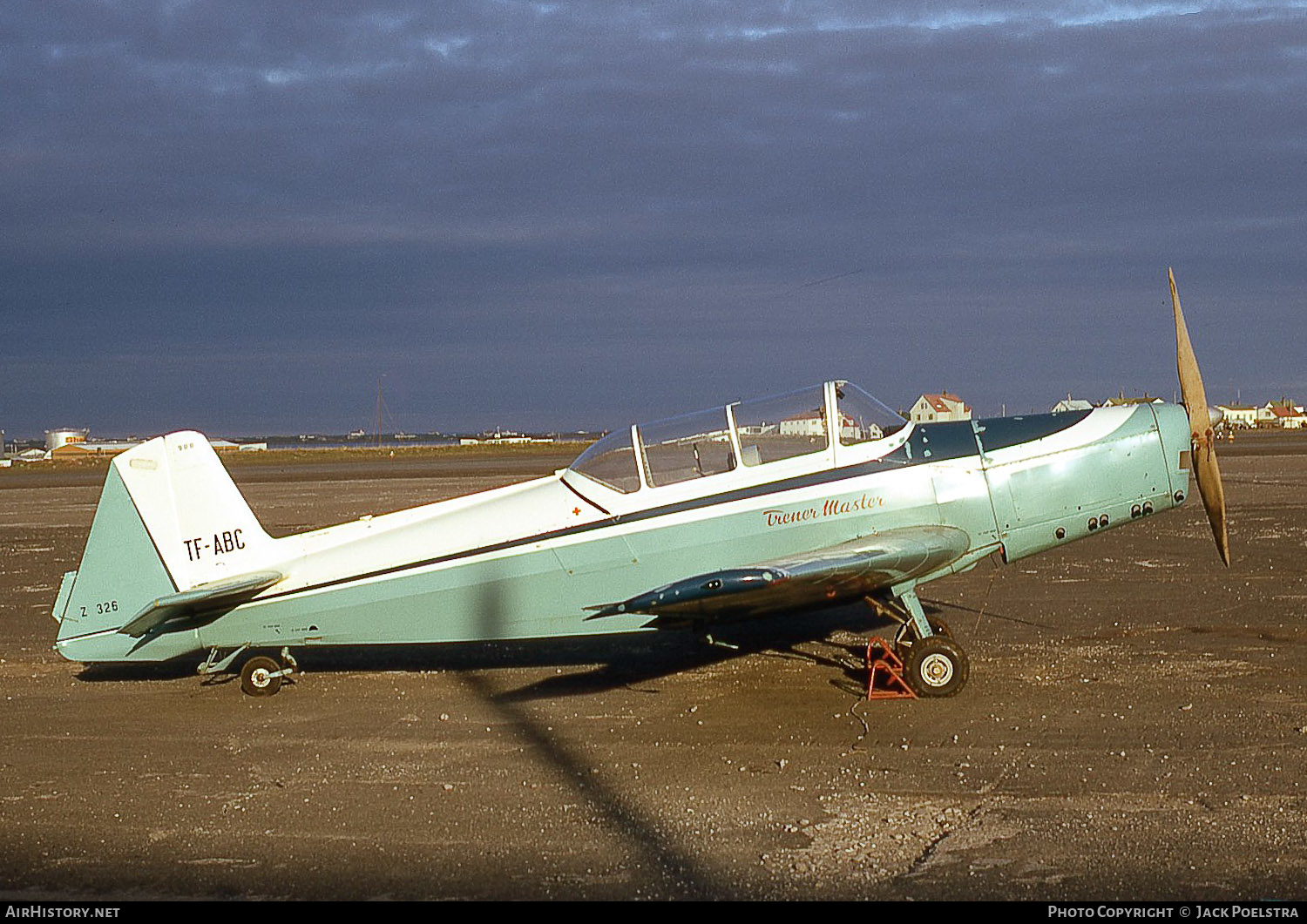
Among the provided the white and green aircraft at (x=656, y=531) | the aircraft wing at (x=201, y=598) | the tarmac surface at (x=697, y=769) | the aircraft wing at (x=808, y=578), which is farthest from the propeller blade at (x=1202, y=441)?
the aircraft wing at (x=201, y=598)

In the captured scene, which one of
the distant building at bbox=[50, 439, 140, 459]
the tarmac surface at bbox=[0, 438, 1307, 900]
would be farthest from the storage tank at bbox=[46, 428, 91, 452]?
the tarmac surface at bbox=[0, 438, 1307, 900]

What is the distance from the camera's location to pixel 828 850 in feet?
18.4

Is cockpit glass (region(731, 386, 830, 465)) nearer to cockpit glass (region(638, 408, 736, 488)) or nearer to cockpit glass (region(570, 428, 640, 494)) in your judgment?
cockpit glass (region(638, 408, 736, 488))

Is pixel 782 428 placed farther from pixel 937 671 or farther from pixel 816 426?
pixel 937 671

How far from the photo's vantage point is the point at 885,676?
912 cm

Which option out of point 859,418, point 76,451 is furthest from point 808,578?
point 76,451

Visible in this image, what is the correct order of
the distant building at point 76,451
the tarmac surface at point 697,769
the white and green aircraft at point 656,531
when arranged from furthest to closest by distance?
the distant building at point 76,451
the white and green aircraft at point 656,531
the tarmac surface at point 697,769

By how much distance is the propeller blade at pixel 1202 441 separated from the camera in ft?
31.2

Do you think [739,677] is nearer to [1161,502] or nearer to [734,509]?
A: [734,509]

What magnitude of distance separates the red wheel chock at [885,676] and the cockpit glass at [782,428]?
5.68 feet

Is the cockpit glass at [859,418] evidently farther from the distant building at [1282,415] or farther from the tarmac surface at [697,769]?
the distant building at [1282,415]

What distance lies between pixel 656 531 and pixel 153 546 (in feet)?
14.1

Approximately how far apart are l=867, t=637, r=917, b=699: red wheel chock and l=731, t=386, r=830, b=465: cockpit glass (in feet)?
5.68
